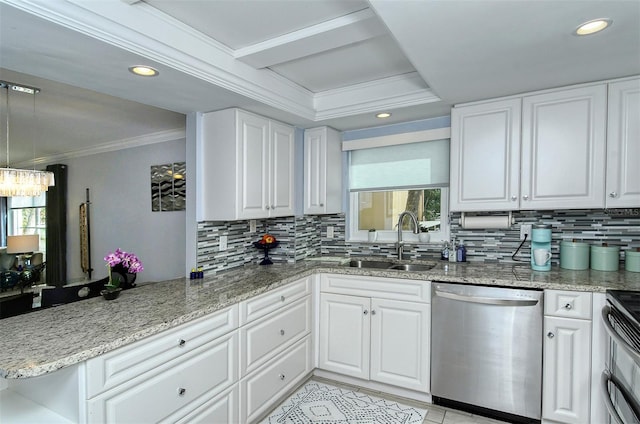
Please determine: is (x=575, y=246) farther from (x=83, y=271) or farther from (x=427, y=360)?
(x=83, y=271)

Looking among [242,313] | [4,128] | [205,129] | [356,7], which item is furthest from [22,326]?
[4,128]

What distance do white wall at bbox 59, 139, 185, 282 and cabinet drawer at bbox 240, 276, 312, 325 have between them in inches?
82.6

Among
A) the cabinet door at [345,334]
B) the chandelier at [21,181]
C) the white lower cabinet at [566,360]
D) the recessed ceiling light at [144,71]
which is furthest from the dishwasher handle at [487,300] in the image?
the chandelier at [21,181]

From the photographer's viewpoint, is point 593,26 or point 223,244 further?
point 223,244

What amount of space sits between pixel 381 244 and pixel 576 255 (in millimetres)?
1496

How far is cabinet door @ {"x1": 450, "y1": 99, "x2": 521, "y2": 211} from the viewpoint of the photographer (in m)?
2.46

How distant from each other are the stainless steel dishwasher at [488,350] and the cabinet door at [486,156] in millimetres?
724

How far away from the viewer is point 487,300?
215cm

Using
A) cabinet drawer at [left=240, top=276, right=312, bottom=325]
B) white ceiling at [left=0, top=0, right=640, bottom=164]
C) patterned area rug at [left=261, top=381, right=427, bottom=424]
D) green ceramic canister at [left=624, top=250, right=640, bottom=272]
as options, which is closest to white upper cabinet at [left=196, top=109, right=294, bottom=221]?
white ceiling at [left=0, top=0, right=640, bottom=164]

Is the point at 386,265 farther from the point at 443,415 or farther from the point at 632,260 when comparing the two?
the point at 632,260

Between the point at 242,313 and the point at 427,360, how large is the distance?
135cm

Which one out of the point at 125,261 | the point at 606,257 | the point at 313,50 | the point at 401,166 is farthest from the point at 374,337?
the point at 313,50

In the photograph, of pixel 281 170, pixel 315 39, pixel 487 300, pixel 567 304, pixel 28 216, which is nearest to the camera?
pixel 315 39

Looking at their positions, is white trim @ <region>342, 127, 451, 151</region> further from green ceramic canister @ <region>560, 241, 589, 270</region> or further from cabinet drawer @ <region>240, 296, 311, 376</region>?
cabinet drawer @ <region>240, 296, 311, 376</region>
